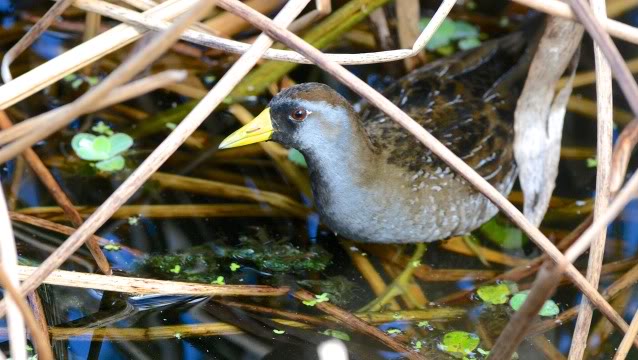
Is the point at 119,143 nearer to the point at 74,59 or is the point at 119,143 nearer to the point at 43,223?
the point at 43,223

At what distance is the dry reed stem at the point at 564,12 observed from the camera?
2602 mm

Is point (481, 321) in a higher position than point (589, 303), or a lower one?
higher

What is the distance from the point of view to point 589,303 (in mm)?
2645

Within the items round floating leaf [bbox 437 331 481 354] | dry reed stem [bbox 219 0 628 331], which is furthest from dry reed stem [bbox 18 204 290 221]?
dry reed stem [bbox 219 0 628 331]

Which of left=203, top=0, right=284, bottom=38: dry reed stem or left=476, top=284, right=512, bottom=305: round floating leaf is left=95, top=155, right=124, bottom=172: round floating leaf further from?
left=476, top=284, right=512, bottom=305: round floating leaf

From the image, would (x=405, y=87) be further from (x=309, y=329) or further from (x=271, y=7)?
(x=309, y=329)

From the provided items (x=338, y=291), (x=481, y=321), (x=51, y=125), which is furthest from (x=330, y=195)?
(x=51, y=125)

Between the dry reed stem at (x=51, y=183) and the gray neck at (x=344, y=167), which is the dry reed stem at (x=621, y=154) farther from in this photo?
the dry reed stem at (x=51, y=183)

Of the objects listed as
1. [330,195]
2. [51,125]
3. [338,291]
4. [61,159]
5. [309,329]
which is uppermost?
[61,159]

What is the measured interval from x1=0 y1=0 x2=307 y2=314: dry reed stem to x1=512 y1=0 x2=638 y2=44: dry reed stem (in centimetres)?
72

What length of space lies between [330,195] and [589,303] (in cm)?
117

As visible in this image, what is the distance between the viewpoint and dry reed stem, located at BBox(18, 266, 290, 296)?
2975 mm

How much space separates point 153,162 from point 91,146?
63.8 inches

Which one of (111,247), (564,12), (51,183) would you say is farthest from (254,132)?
(564,12)
